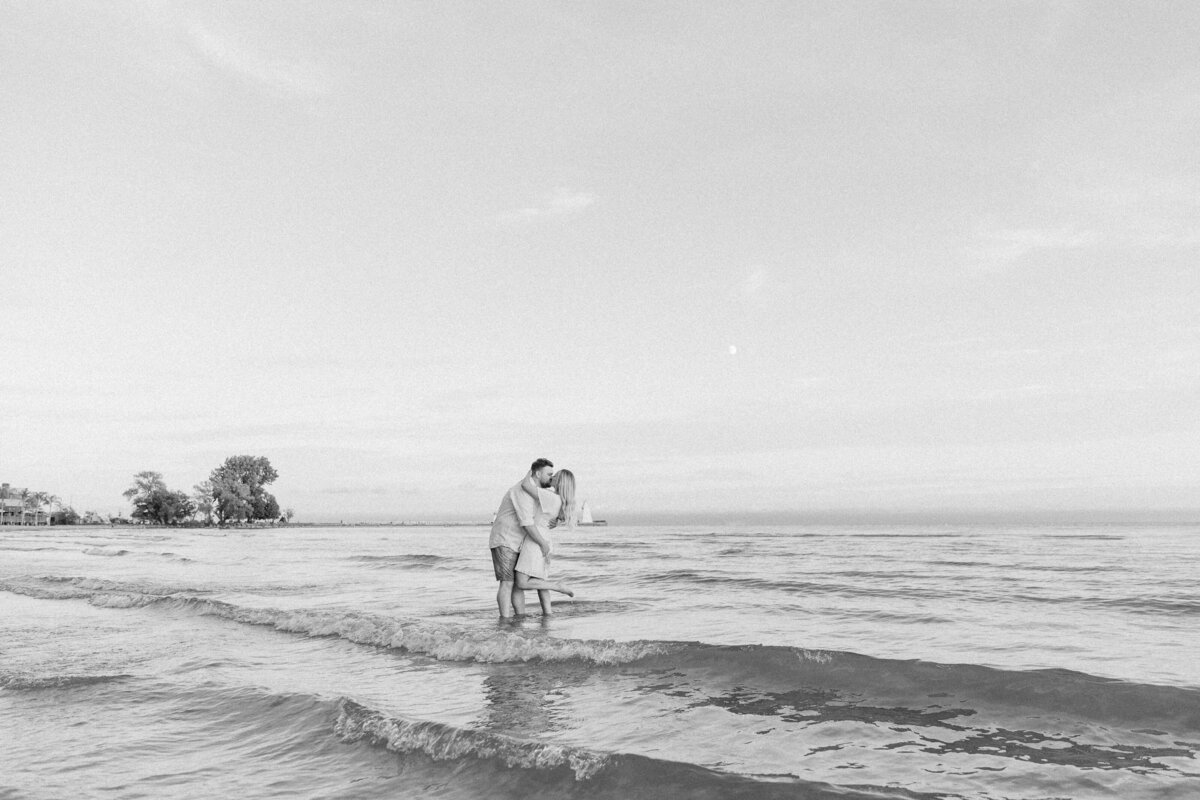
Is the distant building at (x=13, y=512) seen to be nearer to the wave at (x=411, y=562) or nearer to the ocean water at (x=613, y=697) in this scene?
the wave at (x=411, y=562)

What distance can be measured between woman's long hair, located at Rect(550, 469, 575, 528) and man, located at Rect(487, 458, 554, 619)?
169 millimetres

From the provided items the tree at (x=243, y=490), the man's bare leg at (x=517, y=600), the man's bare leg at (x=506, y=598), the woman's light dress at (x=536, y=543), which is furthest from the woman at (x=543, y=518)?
the tree at (x=243, y=490)

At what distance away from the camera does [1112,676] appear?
25.2ft

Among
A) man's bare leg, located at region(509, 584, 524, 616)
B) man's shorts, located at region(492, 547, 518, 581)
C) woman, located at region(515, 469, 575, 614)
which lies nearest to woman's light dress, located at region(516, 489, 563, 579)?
woman, located at region(515, 469, 575, 614)

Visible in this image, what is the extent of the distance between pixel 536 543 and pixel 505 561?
585 millimetres

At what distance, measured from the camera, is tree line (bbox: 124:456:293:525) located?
151 m

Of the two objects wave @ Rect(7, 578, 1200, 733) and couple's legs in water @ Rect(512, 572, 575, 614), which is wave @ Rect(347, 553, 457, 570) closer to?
couple's legs in water @ Rect(512, 572, 575, 614)

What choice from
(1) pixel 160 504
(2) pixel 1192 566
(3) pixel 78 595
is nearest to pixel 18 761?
(3) pixel 78 595

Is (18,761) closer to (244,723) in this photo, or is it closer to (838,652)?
(244,723)

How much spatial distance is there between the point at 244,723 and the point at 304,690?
3.40ft

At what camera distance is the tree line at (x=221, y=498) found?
151000mm

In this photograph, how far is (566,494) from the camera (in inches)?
457

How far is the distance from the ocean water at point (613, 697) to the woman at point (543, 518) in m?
0.61

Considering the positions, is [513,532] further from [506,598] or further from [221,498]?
[221,498]
